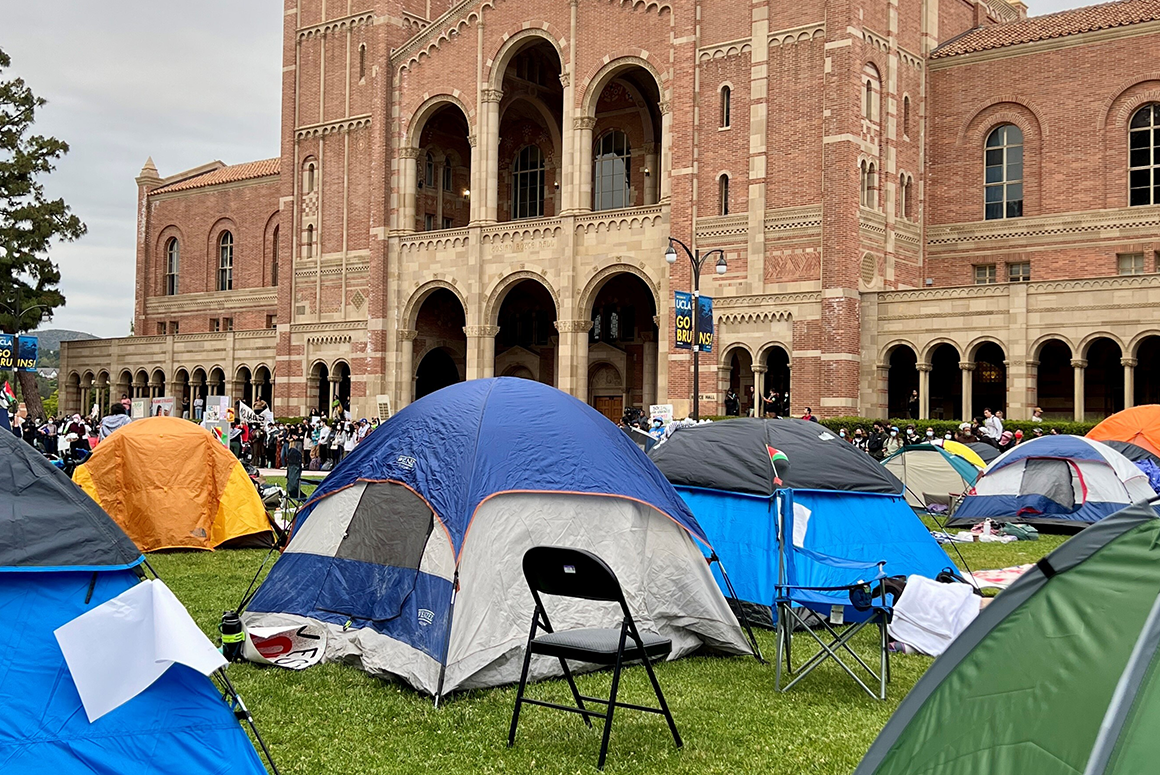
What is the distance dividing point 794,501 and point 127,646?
6.15 m

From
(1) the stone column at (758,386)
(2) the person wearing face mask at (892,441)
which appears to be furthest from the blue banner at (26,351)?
(2) the person wearing face mask at (892,441)

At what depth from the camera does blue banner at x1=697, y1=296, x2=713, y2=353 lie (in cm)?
2613

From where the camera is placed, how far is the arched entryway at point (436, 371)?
41.1 metres

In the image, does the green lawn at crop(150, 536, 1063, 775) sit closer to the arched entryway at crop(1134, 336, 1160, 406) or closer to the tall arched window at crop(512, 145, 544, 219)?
the arched entryway at crop(1134, 336, 1160, 406)

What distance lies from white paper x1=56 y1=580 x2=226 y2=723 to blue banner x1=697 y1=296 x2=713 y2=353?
858 inches

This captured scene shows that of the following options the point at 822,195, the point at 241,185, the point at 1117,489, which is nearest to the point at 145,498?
the point at 1117,489

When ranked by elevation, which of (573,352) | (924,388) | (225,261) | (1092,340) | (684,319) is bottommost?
(924,388)

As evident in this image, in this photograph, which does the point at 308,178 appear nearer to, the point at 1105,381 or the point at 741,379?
the point at 741,379

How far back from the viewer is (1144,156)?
30062 mm

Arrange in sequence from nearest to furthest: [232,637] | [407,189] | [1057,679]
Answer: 1. [1057,679]
2. [232,637]
3. [407,189]

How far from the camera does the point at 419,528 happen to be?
26.1 feet

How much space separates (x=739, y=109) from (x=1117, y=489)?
57.7 feet

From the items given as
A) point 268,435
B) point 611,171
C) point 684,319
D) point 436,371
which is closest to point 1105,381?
point 684,319

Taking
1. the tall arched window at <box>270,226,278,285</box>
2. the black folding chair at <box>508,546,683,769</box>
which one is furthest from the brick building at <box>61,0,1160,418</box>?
the black folding chair at <box>508,546,683,769</box>
